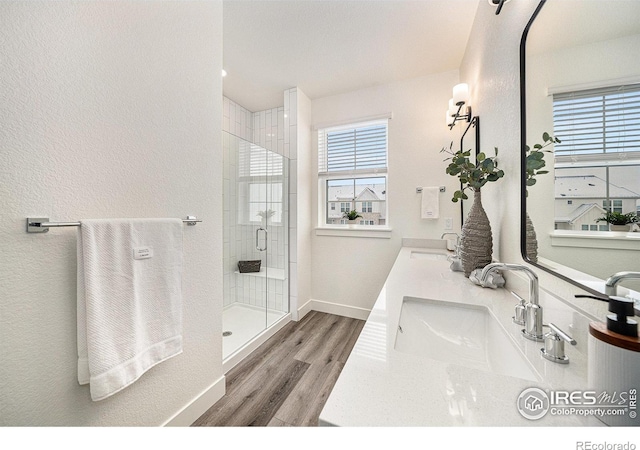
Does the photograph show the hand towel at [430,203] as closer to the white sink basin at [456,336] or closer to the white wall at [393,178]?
the white wall at [393,178]

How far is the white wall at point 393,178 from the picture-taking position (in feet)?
7.55

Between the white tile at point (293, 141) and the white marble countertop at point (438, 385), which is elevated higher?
the white tile at point (293, 141)

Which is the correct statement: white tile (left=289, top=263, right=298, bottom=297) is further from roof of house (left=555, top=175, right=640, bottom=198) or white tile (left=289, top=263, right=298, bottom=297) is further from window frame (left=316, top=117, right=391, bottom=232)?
roof of house (left=555, top=175, right=640, bottom=198)

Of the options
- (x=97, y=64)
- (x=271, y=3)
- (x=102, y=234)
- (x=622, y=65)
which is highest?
(x=271, y=3)

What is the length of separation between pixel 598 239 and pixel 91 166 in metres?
1.59

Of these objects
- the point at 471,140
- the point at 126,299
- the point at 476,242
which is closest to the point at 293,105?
the point at 471,140

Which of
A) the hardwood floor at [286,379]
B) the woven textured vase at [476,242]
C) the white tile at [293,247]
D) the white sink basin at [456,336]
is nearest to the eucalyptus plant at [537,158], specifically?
the woven textured vase at [476,242]

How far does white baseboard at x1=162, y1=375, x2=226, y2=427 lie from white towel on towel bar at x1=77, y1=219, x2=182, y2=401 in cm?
38

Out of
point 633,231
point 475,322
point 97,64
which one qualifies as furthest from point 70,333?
point 633,231

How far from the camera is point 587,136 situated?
58cm

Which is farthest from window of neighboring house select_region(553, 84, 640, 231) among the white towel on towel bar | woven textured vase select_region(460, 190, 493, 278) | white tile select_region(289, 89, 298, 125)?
white tile select_region(289, 89, 298, 125)

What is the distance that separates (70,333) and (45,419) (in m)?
0.26

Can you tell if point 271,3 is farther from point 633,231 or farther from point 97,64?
point 633,231

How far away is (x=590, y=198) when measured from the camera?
0.57 m
